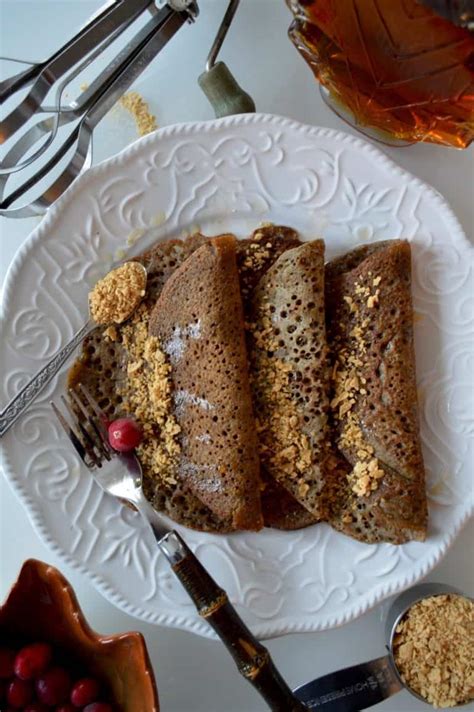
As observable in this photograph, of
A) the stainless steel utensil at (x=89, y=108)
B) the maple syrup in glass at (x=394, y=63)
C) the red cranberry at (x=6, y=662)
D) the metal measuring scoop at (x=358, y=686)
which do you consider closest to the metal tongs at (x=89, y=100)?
the stainless steel utensil at (x=89, y=108)

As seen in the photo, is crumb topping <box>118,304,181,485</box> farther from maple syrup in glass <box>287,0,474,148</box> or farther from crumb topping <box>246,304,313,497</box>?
maple syrup in glass <box>287,0,474,148</box>

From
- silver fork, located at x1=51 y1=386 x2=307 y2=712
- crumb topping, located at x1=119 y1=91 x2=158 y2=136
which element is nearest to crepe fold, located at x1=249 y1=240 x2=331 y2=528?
silver fork, located at x1=51 y1=386 x2=307 y2=712

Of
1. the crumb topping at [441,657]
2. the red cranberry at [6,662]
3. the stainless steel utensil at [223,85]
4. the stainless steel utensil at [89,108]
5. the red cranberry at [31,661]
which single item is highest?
the stainless steel utensil at [89,108]

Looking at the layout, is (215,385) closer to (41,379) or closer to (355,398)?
(355,398)

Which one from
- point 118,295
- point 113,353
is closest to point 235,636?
point 113,353

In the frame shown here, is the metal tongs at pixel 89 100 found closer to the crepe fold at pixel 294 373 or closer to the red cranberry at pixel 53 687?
the crepe fold at pixel 294 373
